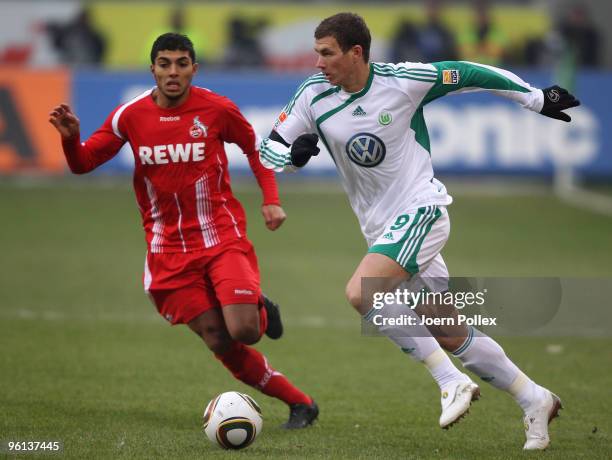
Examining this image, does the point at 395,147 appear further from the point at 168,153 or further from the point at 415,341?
the point at 168,153

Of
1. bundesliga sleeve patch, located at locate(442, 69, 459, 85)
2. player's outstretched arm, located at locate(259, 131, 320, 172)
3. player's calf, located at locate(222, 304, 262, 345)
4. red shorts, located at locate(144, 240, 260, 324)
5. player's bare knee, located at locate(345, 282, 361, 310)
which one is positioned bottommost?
player's calf, located at locate(222, 304, 262, 345)

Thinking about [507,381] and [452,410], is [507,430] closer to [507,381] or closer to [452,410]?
[507,381]

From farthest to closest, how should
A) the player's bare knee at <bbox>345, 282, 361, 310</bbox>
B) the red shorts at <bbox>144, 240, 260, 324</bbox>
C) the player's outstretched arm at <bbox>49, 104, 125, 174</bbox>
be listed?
the red shorts at <bbox>144, 240, 260, 324</bbox>
the player's outstretched arm at <bbox>49, 104, 125, 174</bbox>
the player's bare knee at <bbox>345, 282, 361, 310</bbox>

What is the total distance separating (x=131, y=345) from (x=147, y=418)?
7.90ft

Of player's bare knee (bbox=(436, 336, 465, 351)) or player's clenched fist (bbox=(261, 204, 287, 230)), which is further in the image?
player's clenched fist (bbox=(261, 204, 287, 230))

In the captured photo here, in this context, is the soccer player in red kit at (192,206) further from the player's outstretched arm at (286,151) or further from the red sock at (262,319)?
the player's outstretched arm at (286,151)

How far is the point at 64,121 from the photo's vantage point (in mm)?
6922

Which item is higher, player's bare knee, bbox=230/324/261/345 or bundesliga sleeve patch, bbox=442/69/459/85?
bundesliga sleeve patch, bbox=442/69/459/85

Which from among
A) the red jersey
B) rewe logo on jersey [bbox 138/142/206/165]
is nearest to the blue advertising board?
the red jersey

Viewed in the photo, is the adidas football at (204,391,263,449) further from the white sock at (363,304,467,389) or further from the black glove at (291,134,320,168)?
the black glove at (291,134,320,168)

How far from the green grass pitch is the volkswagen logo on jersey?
1.59 m

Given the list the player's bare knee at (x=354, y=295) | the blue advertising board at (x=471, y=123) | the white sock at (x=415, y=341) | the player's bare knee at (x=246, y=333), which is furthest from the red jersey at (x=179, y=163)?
the blue advertising board at (x=471, y=123)

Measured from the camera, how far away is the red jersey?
23.3ft

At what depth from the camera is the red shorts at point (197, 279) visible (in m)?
7.03
